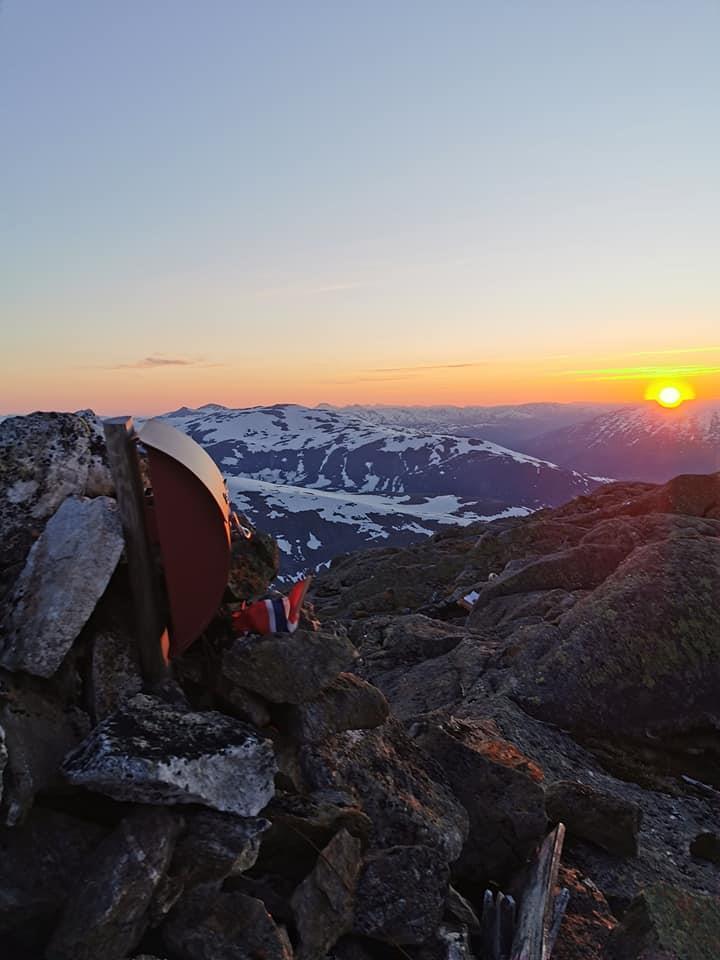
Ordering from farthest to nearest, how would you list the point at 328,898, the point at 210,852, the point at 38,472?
the point at 38,472 → the point at 328,898 → the point at 210,852

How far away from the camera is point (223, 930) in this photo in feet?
22.8

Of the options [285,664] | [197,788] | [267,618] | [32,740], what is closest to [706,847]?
[285,664]

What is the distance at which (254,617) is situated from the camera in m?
9.62

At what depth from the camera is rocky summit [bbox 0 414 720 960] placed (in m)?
6.88

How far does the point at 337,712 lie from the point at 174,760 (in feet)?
10.2

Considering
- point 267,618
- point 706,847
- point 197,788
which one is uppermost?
point 267,618

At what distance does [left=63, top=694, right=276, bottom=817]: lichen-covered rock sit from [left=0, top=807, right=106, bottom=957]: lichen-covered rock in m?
0.63

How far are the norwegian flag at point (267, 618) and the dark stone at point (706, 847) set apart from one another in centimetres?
915

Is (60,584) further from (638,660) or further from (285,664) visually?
(638,660)

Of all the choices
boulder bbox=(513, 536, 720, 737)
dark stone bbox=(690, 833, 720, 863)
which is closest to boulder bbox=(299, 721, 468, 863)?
dark stone bbox=(690, 833, 720, 863)

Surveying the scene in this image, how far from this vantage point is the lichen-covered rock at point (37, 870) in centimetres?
658

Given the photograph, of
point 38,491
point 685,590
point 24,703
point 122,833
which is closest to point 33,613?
point 24,703

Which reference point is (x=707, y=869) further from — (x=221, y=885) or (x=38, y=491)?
(x=38, y=491)

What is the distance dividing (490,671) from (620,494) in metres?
43.8
